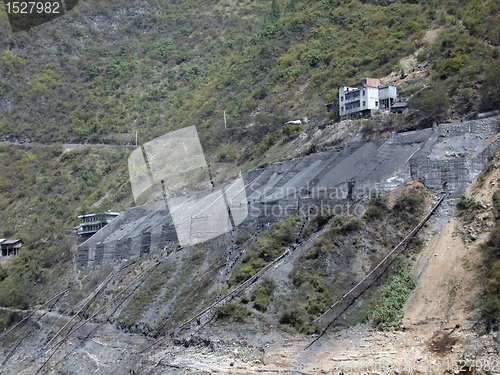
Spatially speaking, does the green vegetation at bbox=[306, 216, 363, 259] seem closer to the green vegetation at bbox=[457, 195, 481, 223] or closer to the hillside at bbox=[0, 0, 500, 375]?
→ the hillside at bbox=[0, 0, 500, 375]

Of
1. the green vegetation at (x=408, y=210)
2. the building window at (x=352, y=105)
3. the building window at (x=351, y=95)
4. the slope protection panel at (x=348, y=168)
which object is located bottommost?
the green vegetation at (x=408, y=210)

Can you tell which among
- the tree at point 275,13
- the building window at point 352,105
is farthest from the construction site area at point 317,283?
the tree at point 275,13

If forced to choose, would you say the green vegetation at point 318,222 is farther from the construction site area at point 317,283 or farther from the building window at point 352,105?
the building window at point 352,105

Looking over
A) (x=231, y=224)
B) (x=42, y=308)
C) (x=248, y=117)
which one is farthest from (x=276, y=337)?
(x=248, y=117)

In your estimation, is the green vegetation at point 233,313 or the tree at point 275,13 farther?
the tree at point 275,13

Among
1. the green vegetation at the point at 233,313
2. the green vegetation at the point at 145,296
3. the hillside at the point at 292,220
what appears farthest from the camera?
the green vegetation at the point at 145,296

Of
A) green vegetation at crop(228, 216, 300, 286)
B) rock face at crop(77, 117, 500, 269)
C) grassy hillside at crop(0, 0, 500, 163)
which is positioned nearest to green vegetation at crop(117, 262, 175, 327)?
rock face at crop(77, 117, 500, 269)

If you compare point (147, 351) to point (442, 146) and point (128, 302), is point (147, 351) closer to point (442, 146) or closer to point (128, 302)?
point (128, 302)
